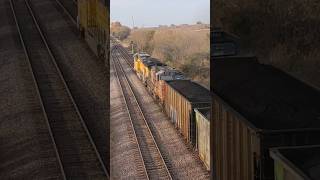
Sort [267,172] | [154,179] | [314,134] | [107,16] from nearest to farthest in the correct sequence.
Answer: [267,172] < [314,134] < [107,16] < [154,179]

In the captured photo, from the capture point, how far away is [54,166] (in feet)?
13.7

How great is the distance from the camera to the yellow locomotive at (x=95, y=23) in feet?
14.4

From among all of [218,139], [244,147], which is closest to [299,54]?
[244,147]

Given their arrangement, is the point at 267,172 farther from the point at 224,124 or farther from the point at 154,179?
the point at 154,179

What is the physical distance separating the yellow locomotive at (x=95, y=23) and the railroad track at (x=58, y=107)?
2.08ft

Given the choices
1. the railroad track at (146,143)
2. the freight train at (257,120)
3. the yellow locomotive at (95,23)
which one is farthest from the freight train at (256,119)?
the railroad track at (146,143)

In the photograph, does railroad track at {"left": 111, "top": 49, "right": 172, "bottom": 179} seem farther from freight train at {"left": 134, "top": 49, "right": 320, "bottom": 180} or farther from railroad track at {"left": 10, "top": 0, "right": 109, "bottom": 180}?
freight train at {"left": 134, "top": 49, "right": 320, "bottom": 180}

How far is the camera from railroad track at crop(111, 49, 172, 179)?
5543mm

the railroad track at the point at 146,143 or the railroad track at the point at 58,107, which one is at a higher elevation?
the railroad track at the point at 58,107

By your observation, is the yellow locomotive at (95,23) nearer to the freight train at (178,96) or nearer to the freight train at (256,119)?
the freight train at (256,119)

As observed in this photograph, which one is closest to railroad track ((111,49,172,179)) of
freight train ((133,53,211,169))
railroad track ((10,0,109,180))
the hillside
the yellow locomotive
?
freight train ((133,53,211,169))

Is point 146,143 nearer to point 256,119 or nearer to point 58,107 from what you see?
point 58,107

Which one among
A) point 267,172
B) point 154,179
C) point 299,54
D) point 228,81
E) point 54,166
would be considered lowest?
point 154,179

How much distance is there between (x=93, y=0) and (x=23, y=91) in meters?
1.41
